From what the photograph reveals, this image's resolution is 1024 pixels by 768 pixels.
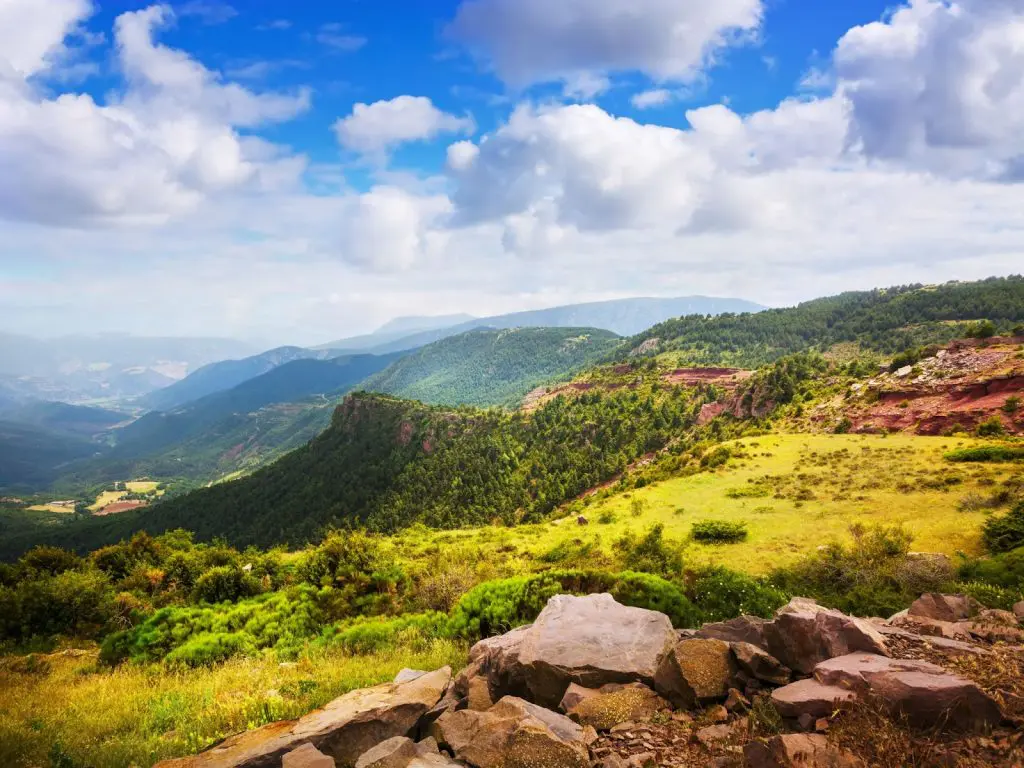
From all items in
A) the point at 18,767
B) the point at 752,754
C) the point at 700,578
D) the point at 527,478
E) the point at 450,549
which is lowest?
the point at 527,478

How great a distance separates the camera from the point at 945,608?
10578 millimetres

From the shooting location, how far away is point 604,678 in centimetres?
884

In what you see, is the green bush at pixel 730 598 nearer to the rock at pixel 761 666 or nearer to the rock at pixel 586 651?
the rock at pixel 586 651

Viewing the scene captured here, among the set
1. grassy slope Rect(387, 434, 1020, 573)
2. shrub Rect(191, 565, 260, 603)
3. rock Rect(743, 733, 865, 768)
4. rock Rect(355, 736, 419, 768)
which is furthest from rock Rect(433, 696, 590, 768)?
shrub Rect(191, 565, 260, 603)

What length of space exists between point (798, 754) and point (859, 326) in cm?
18593

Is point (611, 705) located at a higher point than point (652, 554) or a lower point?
higher

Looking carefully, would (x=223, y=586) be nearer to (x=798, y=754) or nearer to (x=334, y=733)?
(x=334, y=733)

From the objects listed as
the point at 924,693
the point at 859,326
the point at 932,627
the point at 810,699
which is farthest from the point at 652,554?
the point at 859,326

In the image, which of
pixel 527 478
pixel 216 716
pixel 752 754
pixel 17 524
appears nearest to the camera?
pixel 752 754

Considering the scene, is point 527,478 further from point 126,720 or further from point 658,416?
point 126,720

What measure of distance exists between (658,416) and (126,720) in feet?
280

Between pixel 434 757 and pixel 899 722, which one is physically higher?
pixel 899 722

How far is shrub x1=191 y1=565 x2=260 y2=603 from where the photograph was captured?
Result: 23297 mm

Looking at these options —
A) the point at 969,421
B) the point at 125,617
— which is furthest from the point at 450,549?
the point at 969,421
